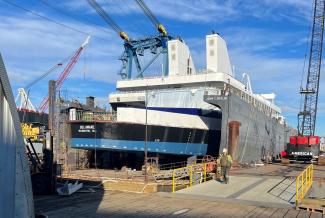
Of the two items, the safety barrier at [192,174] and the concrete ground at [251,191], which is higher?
the safety barrier at [192,174]

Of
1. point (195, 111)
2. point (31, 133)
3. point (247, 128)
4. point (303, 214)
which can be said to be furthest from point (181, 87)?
point (303, 214)

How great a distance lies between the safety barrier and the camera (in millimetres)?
16891

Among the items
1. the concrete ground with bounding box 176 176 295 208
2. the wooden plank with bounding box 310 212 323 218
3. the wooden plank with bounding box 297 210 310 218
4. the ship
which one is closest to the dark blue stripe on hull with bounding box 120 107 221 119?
the ship

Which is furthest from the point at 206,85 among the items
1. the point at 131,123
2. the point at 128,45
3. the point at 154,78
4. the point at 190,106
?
the point at 128,45

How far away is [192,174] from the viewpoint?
17734mm

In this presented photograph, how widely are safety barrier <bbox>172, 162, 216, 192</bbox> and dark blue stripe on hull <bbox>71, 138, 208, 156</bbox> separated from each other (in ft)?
22.0

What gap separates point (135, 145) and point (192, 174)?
8672 mm

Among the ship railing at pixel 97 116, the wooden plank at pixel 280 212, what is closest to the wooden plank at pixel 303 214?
the wooden plank at pixel 280 212

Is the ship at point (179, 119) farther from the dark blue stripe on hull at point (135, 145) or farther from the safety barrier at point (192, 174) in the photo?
the safety barrier at point (192, 174)

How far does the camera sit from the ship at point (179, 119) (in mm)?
26203

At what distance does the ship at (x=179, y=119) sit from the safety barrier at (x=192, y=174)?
10.4 feet

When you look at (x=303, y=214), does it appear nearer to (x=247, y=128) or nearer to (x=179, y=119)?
(x=179, y=119)

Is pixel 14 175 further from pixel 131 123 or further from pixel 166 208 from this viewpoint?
pixel 131 123

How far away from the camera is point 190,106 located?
1185 inches
